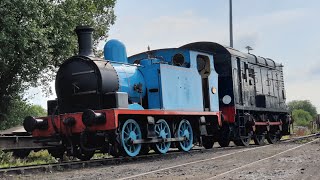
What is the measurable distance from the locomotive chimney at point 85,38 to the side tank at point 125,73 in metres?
0.58

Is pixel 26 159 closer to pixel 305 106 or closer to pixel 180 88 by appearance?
pixel 180 88

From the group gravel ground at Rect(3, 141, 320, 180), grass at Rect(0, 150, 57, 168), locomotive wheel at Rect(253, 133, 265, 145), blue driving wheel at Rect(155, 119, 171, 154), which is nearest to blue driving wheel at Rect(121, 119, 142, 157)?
blue driving wheel at Rect(155, 119, 171, 154)

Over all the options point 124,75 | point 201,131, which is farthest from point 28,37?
point 201,131

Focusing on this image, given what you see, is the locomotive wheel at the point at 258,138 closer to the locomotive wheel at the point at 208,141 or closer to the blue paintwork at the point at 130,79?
the locomotive wheel at the point at 208,141

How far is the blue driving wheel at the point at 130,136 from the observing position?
400 inches

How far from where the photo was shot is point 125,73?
1120cm

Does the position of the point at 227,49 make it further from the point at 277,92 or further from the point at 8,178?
the point at 8,178

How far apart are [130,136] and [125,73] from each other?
1765 mm

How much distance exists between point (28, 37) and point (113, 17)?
37.0 feet

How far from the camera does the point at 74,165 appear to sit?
30.3ft

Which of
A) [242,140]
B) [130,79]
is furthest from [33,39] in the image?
[242,140]

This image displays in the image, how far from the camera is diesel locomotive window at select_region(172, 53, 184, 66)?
12.5 m

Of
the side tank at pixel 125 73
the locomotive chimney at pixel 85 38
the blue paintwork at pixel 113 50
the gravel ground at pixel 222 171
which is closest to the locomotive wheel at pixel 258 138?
the side tank at pixel 125 73

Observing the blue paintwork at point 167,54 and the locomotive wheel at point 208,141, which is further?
the locomotive wheel at point 208,141
